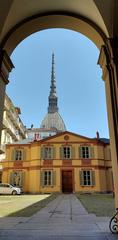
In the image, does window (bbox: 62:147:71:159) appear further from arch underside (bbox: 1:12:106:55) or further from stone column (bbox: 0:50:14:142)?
stone column (bbox: 0:50:14:142)

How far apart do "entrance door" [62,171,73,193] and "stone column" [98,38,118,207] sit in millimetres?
21975

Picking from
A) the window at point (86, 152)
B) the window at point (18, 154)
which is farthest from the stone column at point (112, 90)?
the window at point (18, 154)

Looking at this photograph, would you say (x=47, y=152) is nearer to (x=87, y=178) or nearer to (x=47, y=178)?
(x=47, y=178)

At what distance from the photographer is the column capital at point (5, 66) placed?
395 centimetres

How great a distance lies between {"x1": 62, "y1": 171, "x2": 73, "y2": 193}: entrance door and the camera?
81.1ft

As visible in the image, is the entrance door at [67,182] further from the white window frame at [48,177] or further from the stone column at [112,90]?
the stone column at [112,90]

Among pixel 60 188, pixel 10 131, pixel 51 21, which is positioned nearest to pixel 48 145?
pixel 60 188

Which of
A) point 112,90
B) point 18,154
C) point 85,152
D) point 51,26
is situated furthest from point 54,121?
point 112,90

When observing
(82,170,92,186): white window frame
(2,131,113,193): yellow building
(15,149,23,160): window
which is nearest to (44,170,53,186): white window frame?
(2,131,113,193): yellow building

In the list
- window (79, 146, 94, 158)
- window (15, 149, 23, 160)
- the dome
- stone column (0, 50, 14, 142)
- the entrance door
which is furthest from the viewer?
the dome

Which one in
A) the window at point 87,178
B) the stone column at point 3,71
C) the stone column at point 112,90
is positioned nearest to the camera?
the stone column at point 112,90

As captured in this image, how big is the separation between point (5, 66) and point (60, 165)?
22.0m

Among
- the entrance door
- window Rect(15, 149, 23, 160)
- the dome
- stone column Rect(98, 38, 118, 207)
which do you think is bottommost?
the entrance door

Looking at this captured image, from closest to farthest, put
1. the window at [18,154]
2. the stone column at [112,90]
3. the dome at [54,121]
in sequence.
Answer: the stone column at [112,90] < the window at [18,154] < the dome at [54,121]
